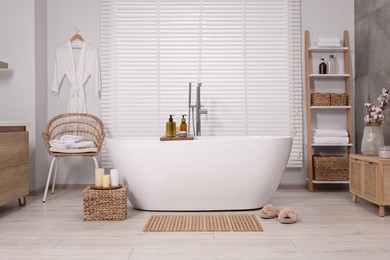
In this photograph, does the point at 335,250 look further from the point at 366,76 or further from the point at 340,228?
the point at 366,76

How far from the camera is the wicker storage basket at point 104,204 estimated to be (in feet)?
11.2

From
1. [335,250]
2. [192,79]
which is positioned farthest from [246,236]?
[192,79]

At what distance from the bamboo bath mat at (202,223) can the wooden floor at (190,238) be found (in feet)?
0.24

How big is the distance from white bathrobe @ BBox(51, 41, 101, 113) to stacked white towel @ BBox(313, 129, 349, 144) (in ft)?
7.71

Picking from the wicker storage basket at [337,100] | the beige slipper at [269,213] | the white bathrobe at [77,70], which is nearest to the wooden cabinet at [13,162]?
the white bathrobe at [77,70]

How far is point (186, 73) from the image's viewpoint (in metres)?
5.05

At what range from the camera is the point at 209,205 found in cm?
377

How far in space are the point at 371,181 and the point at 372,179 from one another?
1.2 inches

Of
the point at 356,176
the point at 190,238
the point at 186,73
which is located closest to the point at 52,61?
the point at 186,73

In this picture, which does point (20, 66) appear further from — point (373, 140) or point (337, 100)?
point (373, 140)

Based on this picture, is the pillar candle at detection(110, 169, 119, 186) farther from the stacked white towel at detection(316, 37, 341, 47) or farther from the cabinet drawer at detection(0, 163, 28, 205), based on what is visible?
the stacked white towel at detection(316, 37, 341, 47)

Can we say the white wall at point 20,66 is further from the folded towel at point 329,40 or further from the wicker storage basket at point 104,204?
the folded towel at point 329,40

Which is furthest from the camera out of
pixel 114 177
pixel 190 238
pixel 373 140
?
pixel 373 140

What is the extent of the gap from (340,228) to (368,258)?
717mm
